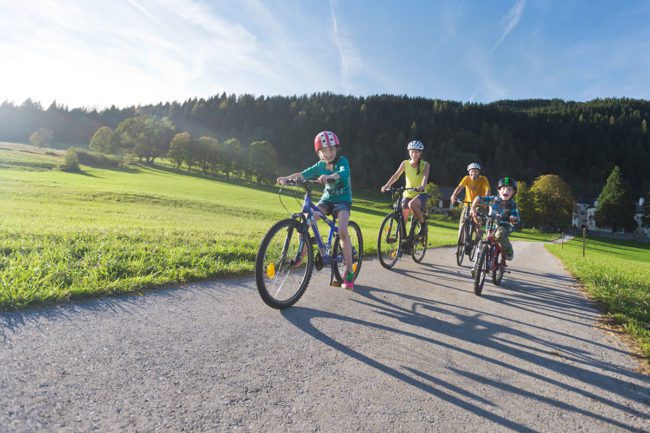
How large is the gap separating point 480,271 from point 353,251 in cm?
238

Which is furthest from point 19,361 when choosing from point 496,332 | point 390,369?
point 496,332

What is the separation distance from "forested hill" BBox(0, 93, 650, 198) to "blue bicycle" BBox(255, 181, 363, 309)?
10462cm

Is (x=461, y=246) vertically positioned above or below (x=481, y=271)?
above

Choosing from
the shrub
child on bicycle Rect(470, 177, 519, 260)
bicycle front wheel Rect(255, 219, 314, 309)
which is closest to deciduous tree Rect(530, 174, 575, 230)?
child on bicycle Rect(470, 177, 519, 260)

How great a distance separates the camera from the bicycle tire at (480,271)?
6074 mm

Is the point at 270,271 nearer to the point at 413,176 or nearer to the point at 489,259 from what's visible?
the point at 489,259

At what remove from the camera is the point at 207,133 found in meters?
133

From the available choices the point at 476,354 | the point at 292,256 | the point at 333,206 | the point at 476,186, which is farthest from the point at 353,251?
the point at 476,186

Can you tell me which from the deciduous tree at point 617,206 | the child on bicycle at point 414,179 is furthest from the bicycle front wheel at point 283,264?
the deciduous tree at point 617,206

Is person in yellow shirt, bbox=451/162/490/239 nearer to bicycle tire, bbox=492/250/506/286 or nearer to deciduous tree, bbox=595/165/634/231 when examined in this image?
bicycle tire, bbox=492/250/506/286

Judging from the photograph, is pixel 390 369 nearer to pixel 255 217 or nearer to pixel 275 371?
pixel 275 371

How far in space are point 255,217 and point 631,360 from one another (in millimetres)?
27054

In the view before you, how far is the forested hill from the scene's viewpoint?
12075 cm

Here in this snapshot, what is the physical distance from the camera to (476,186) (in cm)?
939
